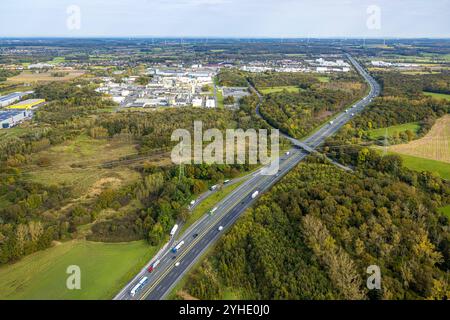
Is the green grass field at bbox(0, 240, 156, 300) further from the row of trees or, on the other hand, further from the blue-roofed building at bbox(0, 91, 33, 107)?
the blue-roofed building at bbox(0, 91, 33, 107)

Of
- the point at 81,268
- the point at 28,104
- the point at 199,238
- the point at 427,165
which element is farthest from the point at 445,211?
the point at 28,104

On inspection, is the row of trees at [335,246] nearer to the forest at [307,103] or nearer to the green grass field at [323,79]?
the forest at [307,103]

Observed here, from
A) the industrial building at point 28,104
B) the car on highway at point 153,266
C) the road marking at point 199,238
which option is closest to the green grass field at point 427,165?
the road marking at point 199,238

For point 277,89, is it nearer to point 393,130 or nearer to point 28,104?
point 393,130

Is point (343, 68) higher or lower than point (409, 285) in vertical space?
higher

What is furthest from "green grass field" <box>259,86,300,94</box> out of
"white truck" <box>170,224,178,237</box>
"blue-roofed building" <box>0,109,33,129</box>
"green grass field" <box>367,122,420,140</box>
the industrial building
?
"white truck" <box>170,224,178,237</box>

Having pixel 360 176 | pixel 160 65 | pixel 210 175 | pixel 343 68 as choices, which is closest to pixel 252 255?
pixel 210 175

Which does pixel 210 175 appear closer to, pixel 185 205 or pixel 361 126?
pixel 185 205
